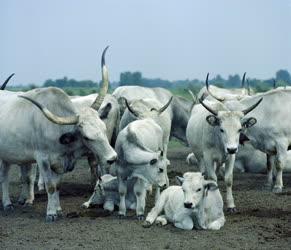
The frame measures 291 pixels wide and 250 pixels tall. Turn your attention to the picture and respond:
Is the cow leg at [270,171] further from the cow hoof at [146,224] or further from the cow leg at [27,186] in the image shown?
the cow leg at [27,186]

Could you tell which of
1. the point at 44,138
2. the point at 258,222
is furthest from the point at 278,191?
the point at 44,138

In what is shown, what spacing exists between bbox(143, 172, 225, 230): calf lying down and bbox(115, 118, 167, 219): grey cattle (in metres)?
0.31

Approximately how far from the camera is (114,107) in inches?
506

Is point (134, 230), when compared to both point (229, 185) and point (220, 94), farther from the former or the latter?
point (220, 94)

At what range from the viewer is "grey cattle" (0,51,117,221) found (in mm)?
9438

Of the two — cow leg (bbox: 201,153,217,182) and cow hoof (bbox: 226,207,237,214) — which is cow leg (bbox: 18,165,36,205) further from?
cow hoof (bbox: 226,207,237,214)

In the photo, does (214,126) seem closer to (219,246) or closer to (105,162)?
(105,162)

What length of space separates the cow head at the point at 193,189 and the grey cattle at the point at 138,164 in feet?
2.10

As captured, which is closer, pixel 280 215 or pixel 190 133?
pixel 280 215

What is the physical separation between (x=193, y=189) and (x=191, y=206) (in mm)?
284

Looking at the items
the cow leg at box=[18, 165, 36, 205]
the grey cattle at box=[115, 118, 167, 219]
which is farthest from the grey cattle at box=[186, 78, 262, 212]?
the cow leg at box=[18, 165, 36, 205]

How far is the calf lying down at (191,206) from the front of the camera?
336 inches

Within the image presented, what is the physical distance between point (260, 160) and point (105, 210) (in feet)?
17.8

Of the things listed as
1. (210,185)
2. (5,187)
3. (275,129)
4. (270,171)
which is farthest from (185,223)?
(270,171)
